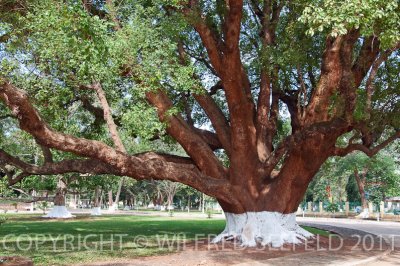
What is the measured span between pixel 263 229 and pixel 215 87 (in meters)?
5.16

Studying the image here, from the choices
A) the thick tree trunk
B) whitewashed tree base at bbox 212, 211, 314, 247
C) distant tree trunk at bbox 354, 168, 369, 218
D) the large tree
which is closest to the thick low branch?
the large tree

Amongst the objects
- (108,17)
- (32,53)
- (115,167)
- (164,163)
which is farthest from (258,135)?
(32,53)


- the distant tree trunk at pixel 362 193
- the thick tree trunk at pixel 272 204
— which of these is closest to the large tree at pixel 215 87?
the thick tree trunk at pixel 272 204

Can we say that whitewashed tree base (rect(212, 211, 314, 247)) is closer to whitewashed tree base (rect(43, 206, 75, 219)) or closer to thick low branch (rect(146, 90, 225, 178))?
thick low branch (rect(146, 90, 225, 178))

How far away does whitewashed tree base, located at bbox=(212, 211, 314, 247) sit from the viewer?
13.5m

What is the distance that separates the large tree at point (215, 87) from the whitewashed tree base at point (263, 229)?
4 cm

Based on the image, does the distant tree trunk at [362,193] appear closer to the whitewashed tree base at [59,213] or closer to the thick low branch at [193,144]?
the whitewashed tree base at [59,213]

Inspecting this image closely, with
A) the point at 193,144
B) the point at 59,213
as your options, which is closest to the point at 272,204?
the point at 193,144

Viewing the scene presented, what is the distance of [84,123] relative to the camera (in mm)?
16156

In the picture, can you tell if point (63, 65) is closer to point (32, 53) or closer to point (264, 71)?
point (32, 53)

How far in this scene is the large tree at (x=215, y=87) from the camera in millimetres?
9188

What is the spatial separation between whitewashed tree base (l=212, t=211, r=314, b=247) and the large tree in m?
0.04

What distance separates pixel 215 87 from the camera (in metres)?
15.7

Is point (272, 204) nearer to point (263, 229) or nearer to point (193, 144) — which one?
point (263, 229)
